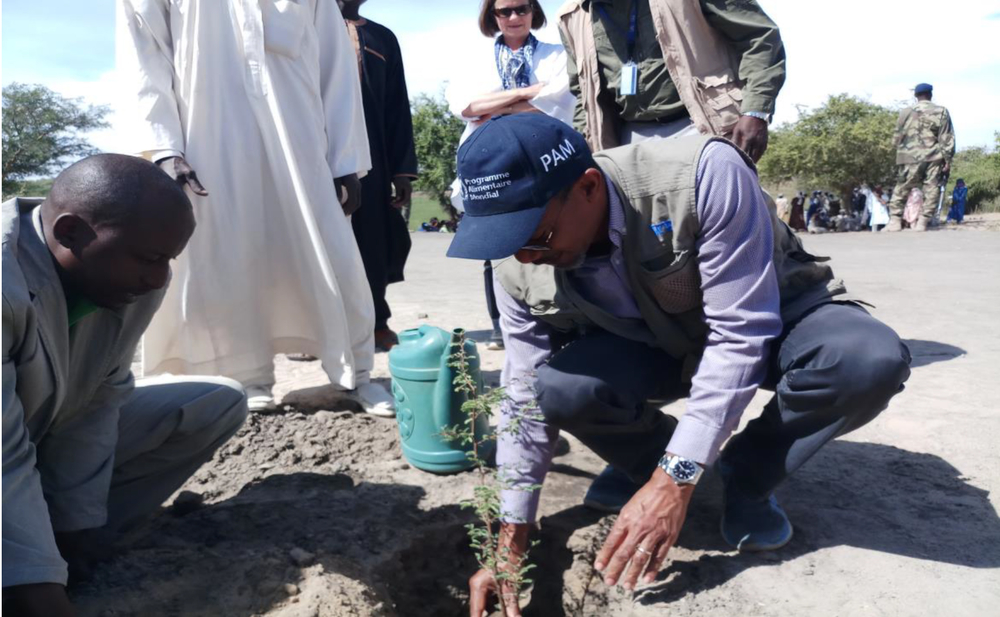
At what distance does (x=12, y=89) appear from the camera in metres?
25.3

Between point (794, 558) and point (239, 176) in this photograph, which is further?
point (239, 176)

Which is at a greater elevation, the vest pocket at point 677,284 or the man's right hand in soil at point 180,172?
the man's right hand in soil at point 180,172

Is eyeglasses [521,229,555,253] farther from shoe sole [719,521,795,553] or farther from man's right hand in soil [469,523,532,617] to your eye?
shoe sole [719,521,795,553]

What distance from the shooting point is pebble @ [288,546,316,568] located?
2.35 meters

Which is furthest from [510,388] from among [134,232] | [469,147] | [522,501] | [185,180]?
[185,180]

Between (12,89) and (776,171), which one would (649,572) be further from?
(12,89)

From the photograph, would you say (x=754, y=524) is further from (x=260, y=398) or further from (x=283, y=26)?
(x=283, y=26)

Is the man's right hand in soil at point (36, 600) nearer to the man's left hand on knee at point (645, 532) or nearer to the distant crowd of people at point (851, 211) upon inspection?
the man's left hand on knee at point (645, 532)

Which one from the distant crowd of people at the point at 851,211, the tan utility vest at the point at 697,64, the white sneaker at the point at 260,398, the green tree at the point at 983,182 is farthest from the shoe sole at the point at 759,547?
the green tree at the point at 983,182

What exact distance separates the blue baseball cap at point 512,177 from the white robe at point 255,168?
175 cm

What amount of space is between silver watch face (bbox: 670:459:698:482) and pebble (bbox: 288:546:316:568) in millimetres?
1065

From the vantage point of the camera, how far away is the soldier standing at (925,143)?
530 inches

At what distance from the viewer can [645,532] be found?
2.00 meters

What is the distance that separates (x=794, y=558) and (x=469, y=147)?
1.49 metres
